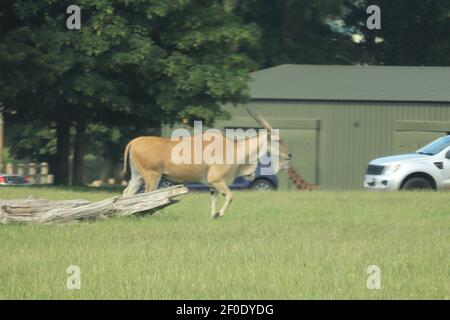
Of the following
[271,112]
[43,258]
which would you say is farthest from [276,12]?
[43,258]

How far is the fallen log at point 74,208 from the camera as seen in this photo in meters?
19.5

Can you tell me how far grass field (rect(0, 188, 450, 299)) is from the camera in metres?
12.6

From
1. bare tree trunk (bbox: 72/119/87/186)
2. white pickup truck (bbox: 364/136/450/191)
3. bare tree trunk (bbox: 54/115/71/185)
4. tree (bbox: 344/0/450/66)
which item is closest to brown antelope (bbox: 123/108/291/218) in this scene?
white pickup truck (bbox: 364/136/450/191)

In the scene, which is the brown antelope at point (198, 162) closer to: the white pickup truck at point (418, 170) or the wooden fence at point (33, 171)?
the white pickup truck at point (418, 170)

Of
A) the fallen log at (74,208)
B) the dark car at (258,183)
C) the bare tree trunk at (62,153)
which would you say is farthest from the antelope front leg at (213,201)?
the bare tree trunk at (62,153)

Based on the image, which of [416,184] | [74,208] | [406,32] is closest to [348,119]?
[416,184]

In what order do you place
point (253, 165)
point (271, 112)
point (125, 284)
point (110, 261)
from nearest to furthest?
point (125, 284), point (110, 261), point (253, 165), point (271, 112)

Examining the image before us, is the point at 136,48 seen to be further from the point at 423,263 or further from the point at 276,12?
the point at 276,12

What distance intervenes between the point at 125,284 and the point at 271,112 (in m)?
35.7

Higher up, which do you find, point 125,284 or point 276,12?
point 276,12

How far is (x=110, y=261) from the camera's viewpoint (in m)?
14.9

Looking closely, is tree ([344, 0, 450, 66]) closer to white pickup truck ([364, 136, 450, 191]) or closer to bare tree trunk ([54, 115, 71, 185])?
bare tree trunk ([54, 115, 71, 185])

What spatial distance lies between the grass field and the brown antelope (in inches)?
29.8

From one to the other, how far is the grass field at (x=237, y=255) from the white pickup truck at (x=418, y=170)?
29.6 ft
